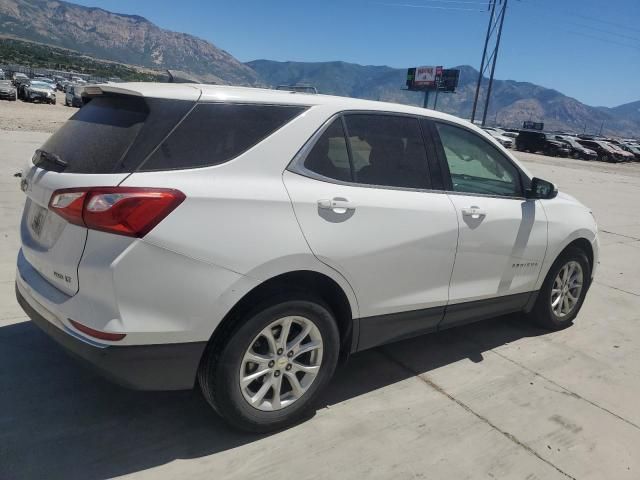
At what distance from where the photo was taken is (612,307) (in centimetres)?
550

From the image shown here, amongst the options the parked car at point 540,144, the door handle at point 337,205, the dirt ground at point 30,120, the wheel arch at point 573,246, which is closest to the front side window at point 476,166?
the wheel arch at point 573,246

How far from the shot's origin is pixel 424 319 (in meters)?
3.41

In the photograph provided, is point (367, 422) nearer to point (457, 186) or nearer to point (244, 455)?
point (244, 455)

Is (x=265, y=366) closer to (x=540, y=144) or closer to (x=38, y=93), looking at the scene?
(x=38, y=93)

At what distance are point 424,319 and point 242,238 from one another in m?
1.52

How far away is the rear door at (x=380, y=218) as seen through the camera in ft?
9.03

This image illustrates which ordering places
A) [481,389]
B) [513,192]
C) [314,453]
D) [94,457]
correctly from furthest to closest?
1. [513,192]
2. [481,389]
3. [314,453]
4. [94,457]

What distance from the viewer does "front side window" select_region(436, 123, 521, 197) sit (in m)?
3.65

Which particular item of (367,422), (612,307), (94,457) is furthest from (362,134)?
(612,307)

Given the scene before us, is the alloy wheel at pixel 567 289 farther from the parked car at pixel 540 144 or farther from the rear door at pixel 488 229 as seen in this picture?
the parked car at pixel 540 144

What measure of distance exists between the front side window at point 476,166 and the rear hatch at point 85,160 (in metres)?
1.88

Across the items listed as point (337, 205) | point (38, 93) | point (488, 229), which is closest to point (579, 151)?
point (38, 93)

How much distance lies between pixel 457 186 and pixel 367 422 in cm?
168

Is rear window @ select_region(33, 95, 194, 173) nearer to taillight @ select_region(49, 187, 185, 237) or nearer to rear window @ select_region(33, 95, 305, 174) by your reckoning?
rear window @ select_region(33, 95, 305, 174)
